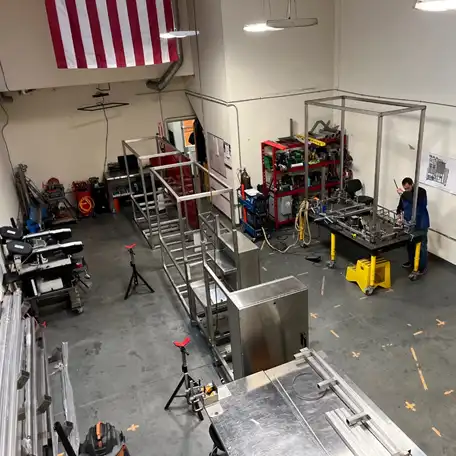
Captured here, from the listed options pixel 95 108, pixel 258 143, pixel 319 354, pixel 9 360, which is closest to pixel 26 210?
pixel 95 108

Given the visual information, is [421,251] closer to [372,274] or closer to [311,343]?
[372,274]

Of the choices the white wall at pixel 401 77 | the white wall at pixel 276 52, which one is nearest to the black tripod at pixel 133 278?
the white wall at pixel 276 52

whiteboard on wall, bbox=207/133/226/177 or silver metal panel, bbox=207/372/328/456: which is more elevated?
silver metal panel, bbox=207/372/328/456

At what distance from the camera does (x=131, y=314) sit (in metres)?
6.21

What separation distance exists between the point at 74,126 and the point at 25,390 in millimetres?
7750

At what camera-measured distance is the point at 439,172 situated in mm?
6590

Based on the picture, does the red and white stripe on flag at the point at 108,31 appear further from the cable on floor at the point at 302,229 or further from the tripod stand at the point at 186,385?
the tripod stand at the point at 186,385

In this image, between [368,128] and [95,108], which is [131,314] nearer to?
[368,128]

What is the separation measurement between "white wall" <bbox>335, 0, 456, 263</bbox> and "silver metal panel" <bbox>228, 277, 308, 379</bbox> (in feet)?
13.3

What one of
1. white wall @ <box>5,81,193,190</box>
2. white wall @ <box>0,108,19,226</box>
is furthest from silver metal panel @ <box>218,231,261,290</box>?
white wall @ <box>5,81,193,190</box>

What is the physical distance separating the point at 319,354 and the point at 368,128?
605cm

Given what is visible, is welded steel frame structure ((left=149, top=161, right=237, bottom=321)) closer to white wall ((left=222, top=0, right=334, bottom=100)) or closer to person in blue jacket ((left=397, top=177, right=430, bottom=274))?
white wall ((left=222, top=0, right=334, bottom=100))

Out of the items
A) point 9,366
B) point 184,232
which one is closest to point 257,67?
point 184,232

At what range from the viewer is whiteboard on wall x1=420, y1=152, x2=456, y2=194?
6375 millimetres
